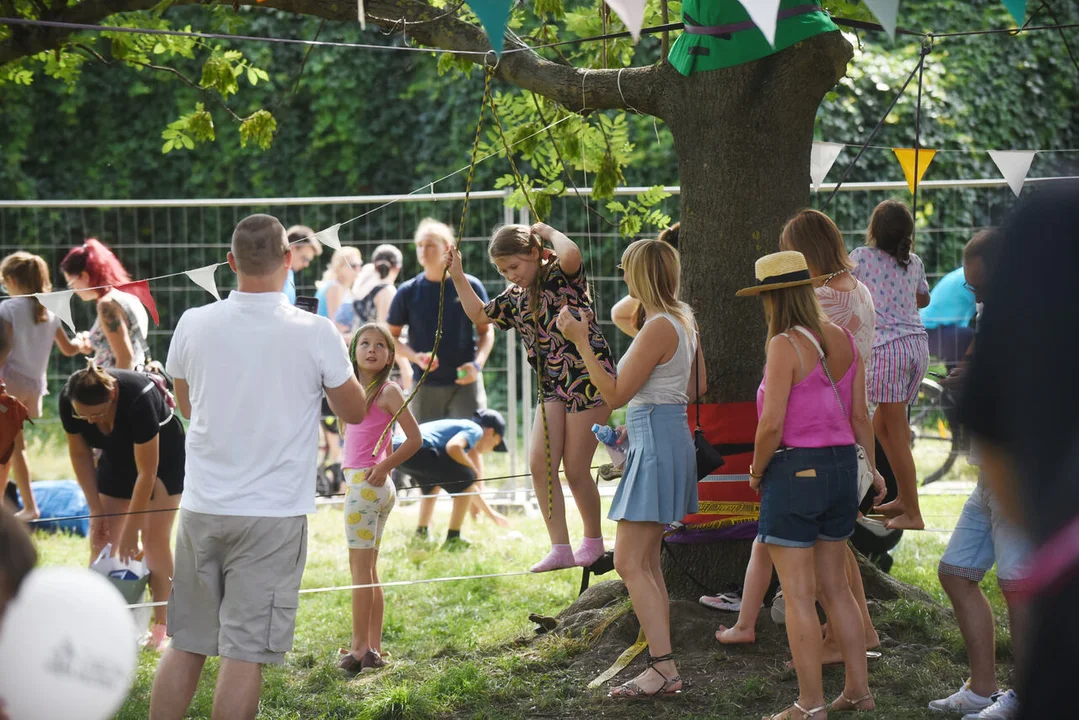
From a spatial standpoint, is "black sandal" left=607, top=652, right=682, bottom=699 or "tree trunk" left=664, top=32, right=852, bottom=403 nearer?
"black sandal" left=607, top=652, right=682, bottom=699

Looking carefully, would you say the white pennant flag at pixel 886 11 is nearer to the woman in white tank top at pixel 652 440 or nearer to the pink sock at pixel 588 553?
the woman in white tank top at pixel 652 440

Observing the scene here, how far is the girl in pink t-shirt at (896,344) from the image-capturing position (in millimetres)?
5238

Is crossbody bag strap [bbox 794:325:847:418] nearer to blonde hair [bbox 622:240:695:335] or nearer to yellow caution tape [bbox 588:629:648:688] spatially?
blonde hair [bbox 622:240:695:335]

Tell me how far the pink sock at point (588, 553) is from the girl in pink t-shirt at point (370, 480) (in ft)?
2.64

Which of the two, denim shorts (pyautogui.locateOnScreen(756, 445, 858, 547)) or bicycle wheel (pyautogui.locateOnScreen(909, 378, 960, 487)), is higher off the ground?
denim shorts (pyautogui.locateOnScreen(756, 445, 858, 547))

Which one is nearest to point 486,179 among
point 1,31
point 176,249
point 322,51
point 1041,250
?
point 322,51

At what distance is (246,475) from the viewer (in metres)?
3.52

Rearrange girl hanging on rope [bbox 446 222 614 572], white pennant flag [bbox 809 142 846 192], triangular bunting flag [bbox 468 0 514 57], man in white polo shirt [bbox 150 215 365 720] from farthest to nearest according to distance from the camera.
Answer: white pennant flag [bbox 809 142 846 192]
girl hanging on rope [bbox 446 222 614 572]
man in white polo shirt [bbox 150 215 365 720]
triangular bunting flag [bbox 468 0 514 57]

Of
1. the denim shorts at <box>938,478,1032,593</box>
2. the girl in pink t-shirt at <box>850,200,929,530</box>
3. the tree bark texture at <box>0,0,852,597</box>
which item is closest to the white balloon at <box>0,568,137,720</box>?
the denim shorts at <box>938,478,1032,593</box>

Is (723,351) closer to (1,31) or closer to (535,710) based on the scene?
(535,710)

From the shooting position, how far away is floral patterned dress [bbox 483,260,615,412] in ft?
15.2

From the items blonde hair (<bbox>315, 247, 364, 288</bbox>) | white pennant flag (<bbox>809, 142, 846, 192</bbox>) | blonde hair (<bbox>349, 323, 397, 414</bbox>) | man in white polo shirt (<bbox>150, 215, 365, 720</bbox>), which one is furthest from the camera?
blonde hair (<bbox>315, 247, 364, 288</bbox>)

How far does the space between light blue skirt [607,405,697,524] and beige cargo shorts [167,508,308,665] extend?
1.20 meters

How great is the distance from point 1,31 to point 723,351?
3438 mm
